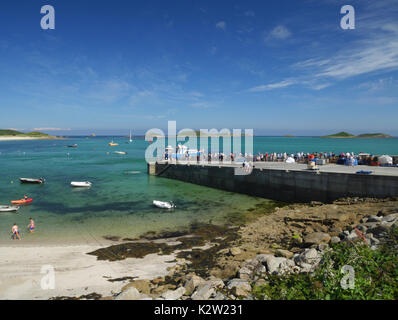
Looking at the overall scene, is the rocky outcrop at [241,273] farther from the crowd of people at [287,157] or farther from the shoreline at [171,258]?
the crowd of people at [287,157]

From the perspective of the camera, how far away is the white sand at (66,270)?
9562 millimetres

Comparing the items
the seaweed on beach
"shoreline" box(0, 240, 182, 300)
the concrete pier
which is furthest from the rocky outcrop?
the concrete pier

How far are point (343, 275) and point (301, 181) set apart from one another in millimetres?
16752

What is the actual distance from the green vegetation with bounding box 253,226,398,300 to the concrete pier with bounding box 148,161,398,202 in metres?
11.5

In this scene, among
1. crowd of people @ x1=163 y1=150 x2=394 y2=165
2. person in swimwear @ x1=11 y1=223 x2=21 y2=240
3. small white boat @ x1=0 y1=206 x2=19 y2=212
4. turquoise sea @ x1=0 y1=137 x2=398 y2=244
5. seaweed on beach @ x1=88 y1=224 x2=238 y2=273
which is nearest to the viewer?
seaweed on beach @ x1=88 y1=224 x2=238 y2=273

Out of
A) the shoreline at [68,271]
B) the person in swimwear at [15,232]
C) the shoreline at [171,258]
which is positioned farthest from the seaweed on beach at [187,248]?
the person in swimwear at [15,232]

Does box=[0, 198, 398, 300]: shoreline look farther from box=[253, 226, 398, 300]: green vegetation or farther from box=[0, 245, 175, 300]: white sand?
box=[253, 226, 398, 300]: green vegetation

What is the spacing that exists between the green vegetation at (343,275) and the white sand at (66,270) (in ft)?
18.2

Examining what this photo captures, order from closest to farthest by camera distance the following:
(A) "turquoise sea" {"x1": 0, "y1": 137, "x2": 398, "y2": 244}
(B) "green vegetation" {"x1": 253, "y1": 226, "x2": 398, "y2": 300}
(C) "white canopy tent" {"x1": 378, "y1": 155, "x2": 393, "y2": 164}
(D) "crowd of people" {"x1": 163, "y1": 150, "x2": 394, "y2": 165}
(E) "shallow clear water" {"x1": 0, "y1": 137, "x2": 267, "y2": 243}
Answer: (B) "green vegetation" {"x1": 253, "y1": 226, "x2": 398, "y2": 300}, (A) "turquoise sea" {"x1": 0, "y1": 137, "x2": 398, "y2": 244}, (E) "shallow clear water" {"x1": 0, "y1": 137, "x2": 267, "y2": 243}, (C) "white canopy tent" {"x1": 378, "y1": 155, "x2": 393, "y2": 164}, (D) "crowd of people" {"x1": 163, "y1": 150, "x2": 394, "y2": 165}

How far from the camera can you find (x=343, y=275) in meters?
6.89

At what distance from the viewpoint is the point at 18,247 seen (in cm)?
1445

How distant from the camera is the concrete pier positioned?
18672 millimetres
